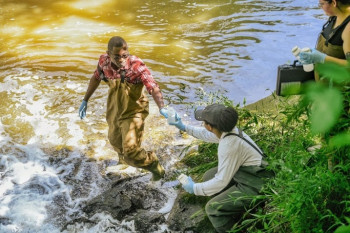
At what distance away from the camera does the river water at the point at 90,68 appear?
186 inches

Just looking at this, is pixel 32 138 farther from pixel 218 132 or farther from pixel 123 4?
pixel 123 4

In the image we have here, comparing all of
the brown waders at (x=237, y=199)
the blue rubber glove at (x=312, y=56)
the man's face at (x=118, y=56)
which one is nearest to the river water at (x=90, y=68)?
the brown waders at (x=237, y=199)

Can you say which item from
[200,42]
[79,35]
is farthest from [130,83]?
[79,35]

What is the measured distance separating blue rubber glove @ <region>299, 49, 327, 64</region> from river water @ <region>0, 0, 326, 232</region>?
229 centimetres

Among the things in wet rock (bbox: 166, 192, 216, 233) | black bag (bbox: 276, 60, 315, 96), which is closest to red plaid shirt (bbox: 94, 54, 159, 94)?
wet rock (bbox: 166, 192, 216, 233)

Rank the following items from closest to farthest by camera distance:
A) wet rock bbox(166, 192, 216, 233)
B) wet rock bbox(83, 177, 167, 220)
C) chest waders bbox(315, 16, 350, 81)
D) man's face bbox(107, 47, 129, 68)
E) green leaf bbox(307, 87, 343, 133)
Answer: green leaf bbox(307, 87, 343, 133)
chest waders bbox(315, 16, 350, 81)
wet rock bbox(166, 192, 216, 233)
man's face bbox(107, 47, 129, 68)
wet rock bbox(83, 177, 167, 220)

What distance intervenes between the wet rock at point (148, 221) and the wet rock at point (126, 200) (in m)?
0.23

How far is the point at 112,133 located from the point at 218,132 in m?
1.77

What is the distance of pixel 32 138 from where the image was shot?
5.72 metres

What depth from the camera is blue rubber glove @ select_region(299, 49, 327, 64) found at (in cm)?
280

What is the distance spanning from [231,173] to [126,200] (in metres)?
1.51

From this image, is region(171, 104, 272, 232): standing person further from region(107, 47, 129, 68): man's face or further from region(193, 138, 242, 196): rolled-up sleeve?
region(107, 47, 129, 68): man's face

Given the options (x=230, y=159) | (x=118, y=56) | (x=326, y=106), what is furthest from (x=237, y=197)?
(x=326, y=106)

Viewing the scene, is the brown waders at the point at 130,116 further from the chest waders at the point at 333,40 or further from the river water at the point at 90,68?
the chest waders at the point at 333,40
